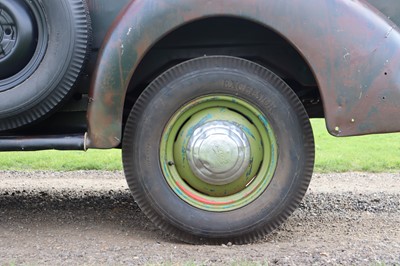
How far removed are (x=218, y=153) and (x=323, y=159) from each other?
191 inches

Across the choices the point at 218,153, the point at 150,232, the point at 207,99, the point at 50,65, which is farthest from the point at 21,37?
the point at 150,232

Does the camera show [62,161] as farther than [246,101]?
Yes

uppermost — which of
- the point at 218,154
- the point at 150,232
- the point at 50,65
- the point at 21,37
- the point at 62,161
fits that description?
the point at 21,37

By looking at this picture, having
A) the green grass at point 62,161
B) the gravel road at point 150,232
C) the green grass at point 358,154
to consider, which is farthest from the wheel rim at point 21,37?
the green grass at point 358,154

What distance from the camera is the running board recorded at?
137 inches

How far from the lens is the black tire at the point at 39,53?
341 centimetres

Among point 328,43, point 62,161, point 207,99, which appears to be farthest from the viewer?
point 62,161

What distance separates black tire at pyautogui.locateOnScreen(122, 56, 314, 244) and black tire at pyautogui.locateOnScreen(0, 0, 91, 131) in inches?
17.2

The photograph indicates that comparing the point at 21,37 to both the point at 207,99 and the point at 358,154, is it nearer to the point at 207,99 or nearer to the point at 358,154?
the point at 207,99

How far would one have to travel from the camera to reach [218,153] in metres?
3.37

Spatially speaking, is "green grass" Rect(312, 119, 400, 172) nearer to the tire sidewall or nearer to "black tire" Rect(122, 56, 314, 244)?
"black tire" Rect(122, 56, 314, 244)

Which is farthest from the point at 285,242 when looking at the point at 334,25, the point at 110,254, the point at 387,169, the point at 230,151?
the point at 387,169

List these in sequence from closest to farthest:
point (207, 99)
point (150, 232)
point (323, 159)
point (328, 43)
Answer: point (328, 43) → point (207, 99) → point (150, 232) → point (323, 159)

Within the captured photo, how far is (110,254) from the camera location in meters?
3.18
